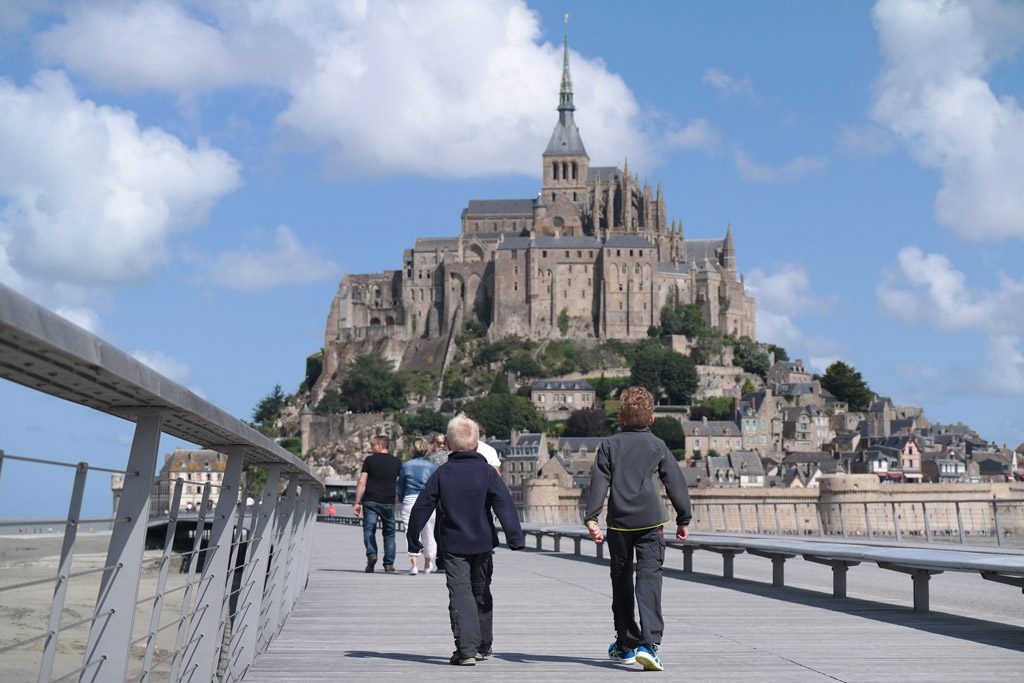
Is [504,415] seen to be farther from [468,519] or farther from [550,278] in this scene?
[468,519]

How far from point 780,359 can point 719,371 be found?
1464 centimetres

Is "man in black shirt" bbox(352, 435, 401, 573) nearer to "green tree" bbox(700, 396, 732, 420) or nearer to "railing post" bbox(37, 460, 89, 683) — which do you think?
"railing post" bbox(37, 460, 89, 683)

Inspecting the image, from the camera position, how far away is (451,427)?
300 inches

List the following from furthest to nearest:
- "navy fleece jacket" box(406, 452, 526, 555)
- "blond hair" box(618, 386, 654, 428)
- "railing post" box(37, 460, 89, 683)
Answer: "blond hair" box(618, 386, 654, 428)
"navy fleece jacket" box(406, 452, 526, 555)
"railing post" box(37, 460, 89, 683)

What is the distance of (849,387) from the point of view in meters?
119

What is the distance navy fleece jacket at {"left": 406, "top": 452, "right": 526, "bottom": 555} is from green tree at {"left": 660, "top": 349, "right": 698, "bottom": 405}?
314 feet

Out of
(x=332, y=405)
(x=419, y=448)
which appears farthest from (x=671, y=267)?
(x=419, y=448)

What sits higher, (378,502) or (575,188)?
(575,188)

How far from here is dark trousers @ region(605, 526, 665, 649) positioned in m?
7.09

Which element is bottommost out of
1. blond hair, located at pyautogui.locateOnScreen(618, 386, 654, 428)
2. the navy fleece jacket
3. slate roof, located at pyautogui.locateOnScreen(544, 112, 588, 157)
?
the navy fleece jacket

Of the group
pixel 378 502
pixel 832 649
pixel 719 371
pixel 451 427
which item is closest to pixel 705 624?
pixel 832 649

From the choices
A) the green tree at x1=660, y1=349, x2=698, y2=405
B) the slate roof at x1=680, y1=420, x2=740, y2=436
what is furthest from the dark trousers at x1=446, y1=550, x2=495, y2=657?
the green tree at x1=660, y1=349, x2=698, y2=405

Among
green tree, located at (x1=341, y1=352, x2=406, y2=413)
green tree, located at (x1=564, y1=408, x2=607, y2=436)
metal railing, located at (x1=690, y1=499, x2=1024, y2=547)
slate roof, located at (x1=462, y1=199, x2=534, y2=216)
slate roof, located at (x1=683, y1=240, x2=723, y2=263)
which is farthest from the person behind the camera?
slate roof, located at (x1=683, y1=240, x2=723, y2=263)

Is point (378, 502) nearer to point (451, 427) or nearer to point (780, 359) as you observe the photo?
point (451, 427)
